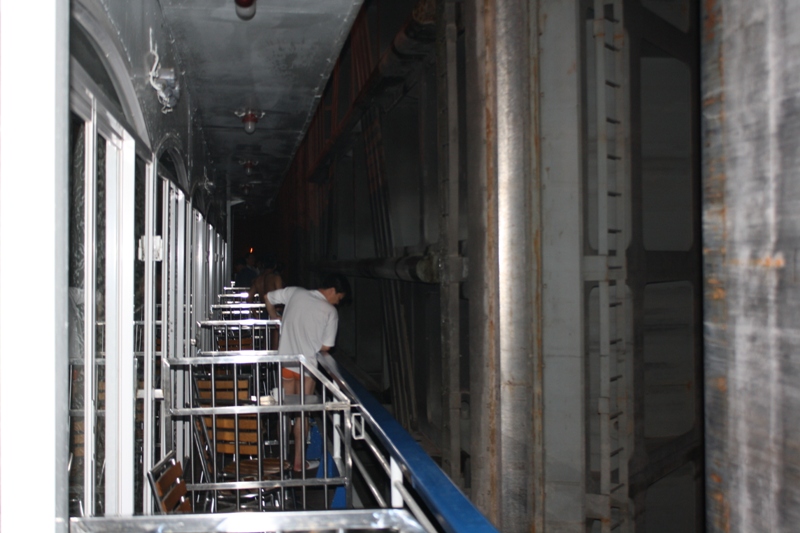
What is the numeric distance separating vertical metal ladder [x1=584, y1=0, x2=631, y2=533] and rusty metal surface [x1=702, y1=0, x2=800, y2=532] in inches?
111

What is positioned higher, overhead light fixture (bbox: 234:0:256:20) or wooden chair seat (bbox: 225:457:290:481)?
overhead light fixture (bbox: 234:0:256:20)

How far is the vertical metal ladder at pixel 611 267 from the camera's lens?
17.9ft

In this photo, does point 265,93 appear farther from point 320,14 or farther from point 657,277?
point 657,277

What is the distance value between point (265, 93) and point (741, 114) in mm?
5610

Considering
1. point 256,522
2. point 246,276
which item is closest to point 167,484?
point 256,522

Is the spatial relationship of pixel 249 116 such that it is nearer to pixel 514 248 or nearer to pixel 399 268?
pixel 399 268

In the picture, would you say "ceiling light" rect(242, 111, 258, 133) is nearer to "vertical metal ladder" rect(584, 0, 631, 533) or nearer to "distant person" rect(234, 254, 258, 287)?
"vertical metal ladder" rect(584, 0, 631, 533)

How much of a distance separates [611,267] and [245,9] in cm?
344

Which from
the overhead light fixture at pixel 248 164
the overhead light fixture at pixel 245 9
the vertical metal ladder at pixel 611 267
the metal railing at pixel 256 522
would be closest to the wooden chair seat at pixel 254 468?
the vertical metal ladder at pixel 611 267

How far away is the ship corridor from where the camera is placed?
1910 millimetres

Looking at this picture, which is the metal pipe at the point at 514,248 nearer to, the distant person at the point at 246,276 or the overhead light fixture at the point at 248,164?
the overhead light fixture at the point at 248,164

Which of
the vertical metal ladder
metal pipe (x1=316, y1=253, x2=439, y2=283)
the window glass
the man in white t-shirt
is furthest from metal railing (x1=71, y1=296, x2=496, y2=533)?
the window glass

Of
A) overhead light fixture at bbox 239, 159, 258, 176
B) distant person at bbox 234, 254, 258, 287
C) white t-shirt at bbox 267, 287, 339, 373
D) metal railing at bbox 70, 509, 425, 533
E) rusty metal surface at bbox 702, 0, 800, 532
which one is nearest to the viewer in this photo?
metal railing at bbox 70, 509, 425, 533

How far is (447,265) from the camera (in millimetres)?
6121
